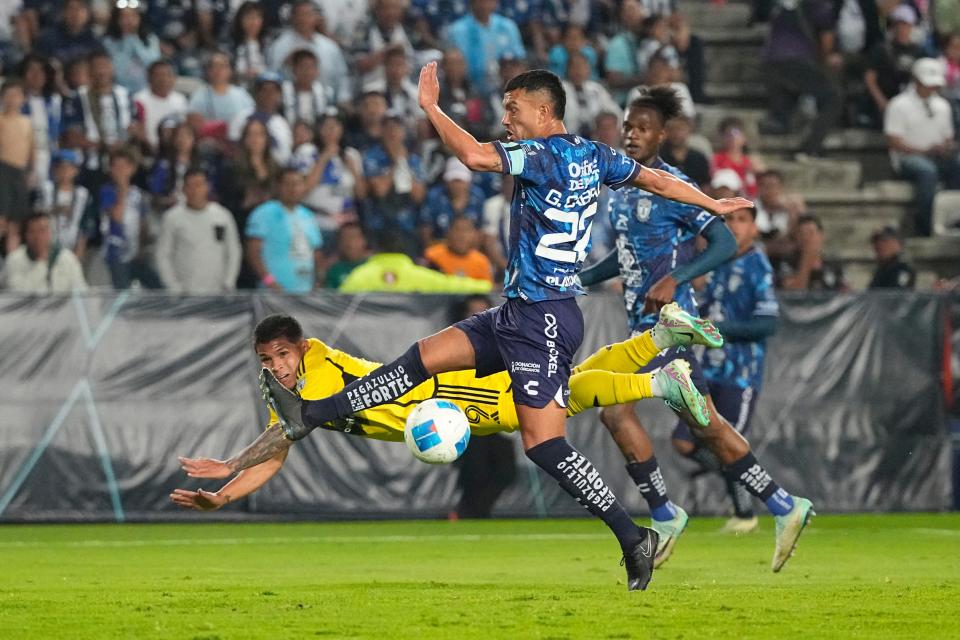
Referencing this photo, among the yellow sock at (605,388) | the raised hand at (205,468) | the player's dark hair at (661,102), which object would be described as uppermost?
the player's dark hair at (661,102)

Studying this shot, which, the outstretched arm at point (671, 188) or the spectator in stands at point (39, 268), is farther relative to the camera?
the spectator in stands at point (39, 268)

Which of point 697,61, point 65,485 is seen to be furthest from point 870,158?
point 65,485

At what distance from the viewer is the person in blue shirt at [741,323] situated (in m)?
12.9

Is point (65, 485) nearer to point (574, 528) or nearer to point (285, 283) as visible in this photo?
point (285, 283)

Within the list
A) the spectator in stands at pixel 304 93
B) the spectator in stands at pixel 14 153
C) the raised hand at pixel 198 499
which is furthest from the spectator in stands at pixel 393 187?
the raised hand at pixel 198 499

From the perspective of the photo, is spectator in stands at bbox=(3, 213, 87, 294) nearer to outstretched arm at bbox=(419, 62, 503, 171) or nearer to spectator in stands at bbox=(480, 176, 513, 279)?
spectator in stands at bbox=(480, 176, 513, 279)

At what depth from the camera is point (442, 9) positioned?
66.8ft

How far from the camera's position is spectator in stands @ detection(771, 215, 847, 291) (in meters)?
17.3

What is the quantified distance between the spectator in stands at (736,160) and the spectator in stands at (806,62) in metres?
1.97

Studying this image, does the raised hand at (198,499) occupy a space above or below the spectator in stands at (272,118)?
below

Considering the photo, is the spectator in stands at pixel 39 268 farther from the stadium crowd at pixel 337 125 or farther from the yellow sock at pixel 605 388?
the yellow sock at pixel 605 388

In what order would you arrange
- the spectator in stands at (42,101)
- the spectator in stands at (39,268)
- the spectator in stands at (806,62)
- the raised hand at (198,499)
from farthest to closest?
the spectator in stands at (806,62)
the spectator in stands at (42,101)
the spectator in stands at (39,268)
the raised hand at (198,499)

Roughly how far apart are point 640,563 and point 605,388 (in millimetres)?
1042

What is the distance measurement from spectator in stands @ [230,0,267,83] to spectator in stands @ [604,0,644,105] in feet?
14.0
